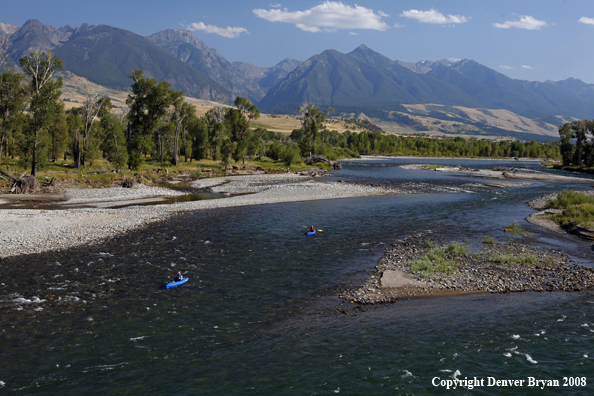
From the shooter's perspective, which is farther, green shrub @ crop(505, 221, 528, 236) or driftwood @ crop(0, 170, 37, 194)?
driftwood @ crop(0, 170, 37, 194)

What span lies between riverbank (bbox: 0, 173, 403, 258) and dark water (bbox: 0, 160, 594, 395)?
13.1ft

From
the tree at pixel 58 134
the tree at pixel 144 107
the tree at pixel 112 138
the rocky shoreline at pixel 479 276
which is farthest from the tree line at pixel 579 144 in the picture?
the tree at pixel 58 134

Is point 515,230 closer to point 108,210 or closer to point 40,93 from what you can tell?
point 108,210

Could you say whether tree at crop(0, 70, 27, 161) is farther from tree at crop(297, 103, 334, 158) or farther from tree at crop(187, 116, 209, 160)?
tree at crop(297, 103, 334, 158)

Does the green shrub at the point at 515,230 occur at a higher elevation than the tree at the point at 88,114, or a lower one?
lower

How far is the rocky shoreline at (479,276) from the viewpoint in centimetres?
2180

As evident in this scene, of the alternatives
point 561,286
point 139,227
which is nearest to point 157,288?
point 139,227

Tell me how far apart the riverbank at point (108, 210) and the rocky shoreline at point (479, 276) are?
24334 mm

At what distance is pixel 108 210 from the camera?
4353cm

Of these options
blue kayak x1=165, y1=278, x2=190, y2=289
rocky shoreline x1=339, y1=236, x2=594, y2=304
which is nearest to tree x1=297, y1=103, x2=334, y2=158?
rocky shoreline x1=339, y1=236, x2=594, y2=304

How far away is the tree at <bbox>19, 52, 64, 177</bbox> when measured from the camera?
58250 mm

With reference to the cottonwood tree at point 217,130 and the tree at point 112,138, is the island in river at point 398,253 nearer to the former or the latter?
the tree at point 112,138

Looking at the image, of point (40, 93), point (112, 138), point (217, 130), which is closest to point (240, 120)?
point (217, 130)

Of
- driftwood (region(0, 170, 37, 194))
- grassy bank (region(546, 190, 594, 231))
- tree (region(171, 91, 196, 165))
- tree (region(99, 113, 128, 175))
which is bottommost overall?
grassy bank (region(546, 190, 594, 231))
